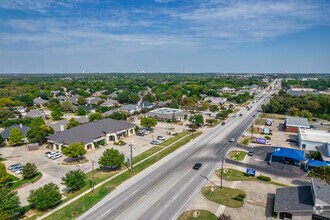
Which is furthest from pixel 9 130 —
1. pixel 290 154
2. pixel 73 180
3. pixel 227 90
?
pixel 227 90

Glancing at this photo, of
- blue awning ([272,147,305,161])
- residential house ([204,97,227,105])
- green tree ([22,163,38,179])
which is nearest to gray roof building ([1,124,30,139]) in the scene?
green tree ([22,163,38,179])

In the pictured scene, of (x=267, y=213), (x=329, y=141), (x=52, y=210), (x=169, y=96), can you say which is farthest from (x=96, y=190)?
(x=169, y=96)

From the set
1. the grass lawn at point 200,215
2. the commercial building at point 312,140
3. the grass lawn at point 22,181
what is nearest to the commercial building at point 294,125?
the commercial building at point 312,140

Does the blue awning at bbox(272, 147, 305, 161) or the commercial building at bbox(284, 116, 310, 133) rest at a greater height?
the commercial building at bbox(284, 116, 310, 133)

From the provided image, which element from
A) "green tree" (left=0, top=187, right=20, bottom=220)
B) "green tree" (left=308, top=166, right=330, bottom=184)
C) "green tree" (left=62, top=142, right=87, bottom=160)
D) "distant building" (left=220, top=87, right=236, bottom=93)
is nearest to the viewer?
"green tree" (left=0, top=187, right=20, bottom=220)

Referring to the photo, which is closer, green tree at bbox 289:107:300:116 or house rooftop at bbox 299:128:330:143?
house rooftop at bbox 299:128:330:143

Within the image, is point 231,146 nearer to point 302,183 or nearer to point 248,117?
point 302,183

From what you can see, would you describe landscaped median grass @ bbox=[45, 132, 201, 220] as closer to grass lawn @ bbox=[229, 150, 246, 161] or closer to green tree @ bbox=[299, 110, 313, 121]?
grass lawn @ bbox=[229, 150, 246, 161]
